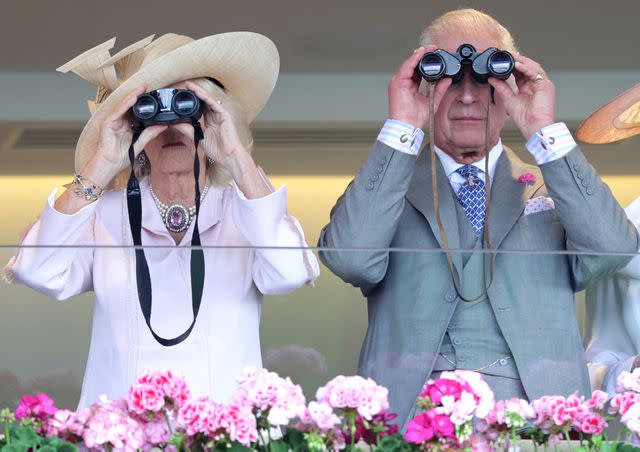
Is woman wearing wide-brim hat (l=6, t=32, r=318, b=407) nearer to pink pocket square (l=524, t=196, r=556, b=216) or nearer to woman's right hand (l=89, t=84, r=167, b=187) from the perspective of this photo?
woman's right hand (l=89, t=84, r=167, b=187)

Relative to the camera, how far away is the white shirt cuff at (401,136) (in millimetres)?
2561

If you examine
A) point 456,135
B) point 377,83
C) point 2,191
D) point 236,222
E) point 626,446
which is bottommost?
point 626,446

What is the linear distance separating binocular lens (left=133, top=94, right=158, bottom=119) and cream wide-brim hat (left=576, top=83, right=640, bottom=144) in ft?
3.18

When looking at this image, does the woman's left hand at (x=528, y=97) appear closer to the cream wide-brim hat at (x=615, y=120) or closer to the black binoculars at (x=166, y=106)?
the cream wide-brim hat at (x=615, y=120)

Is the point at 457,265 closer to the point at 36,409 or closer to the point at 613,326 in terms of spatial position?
the point at 613,326

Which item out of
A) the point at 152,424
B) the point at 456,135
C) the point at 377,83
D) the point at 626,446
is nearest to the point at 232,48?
the point at 456,135

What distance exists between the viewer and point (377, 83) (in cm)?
519

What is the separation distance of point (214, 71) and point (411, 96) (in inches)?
15.0

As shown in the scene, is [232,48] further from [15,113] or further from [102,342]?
[15,113]

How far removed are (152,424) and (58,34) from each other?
3304mm

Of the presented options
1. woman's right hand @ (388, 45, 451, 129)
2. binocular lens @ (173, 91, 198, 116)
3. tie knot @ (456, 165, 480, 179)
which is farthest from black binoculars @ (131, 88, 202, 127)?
tie knot @ (456, 165, 480, 179)

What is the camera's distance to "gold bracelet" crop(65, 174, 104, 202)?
8.41ft

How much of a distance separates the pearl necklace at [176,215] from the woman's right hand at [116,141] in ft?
0.36

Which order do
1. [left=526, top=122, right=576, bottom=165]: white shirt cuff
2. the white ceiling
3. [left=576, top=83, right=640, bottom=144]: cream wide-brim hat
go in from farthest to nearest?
the white ceiling < [left=576, top=83, right=640, bottom=144]: cream wide-brim hat < [left=526, top=122, right=576, bottom=165]: white shirt cuff
